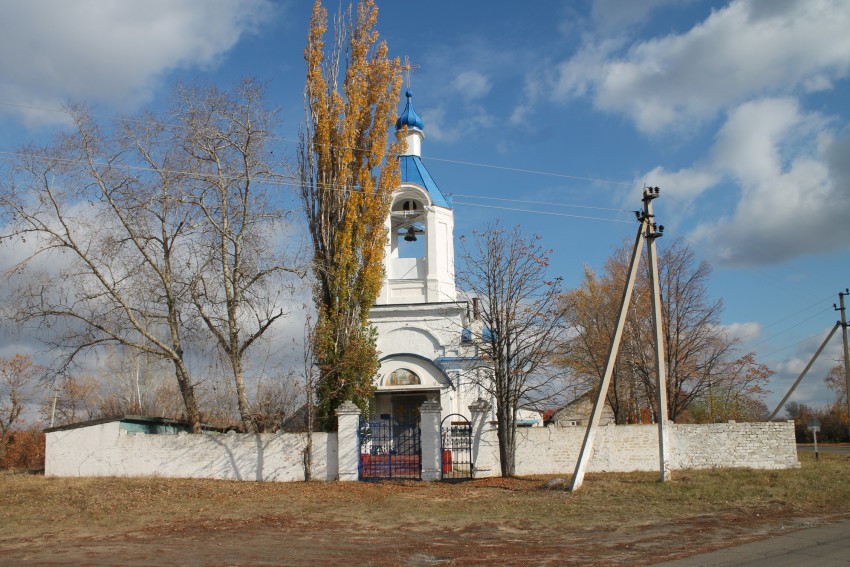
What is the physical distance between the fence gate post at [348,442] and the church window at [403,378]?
795cm

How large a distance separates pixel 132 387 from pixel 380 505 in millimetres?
31197

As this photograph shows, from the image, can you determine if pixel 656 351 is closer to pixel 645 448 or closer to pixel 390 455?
pixel 645 448

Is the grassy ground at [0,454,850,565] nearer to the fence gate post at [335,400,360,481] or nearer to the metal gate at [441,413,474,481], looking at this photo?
the fence gate post at [335,400,360,481]

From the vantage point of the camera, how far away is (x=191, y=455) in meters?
19.2

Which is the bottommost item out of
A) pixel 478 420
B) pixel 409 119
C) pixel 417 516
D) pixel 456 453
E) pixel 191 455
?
pixel 417 516

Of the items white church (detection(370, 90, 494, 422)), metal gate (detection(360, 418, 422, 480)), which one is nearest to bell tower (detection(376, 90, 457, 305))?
white church (detection(370, 90, 494, 422))

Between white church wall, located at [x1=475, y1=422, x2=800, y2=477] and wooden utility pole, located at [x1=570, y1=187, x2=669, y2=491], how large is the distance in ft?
8.58

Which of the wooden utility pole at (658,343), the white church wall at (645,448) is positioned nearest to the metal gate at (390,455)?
the white church wall at (645,448)

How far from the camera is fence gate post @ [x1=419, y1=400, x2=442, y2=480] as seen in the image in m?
19.1

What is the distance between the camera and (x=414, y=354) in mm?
27141

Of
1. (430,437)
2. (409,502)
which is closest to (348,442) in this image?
(430,437)

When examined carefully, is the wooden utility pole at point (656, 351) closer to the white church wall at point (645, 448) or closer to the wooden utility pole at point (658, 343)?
the wooden utility pole at point (658, 343)

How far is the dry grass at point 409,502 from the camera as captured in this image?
1295cm

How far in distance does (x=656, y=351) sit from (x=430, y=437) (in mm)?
6325
